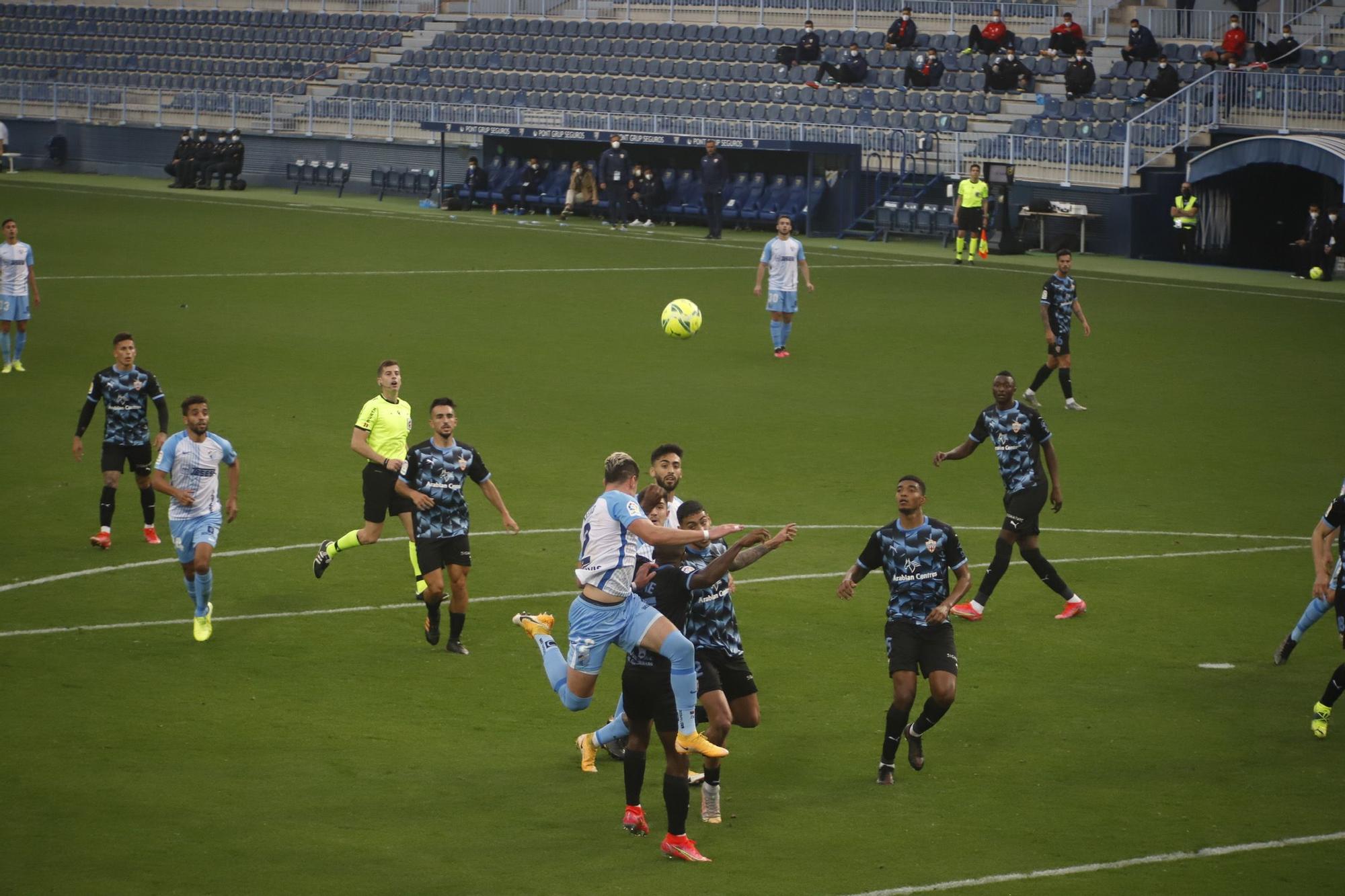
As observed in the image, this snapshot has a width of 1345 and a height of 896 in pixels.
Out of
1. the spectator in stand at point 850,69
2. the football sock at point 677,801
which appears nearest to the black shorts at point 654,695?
the football sock at point 677,801

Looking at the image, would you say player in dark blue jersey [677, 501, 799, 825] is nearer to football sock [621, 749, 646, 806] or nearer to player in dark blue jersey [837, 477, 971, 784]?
football sock [621, 749, 646, 806]

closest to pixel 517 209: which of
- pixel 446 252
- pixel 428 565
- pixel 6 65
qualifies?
pixel 446 252

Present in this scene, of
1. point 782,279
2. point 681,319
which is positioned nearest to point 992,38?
point 782,279

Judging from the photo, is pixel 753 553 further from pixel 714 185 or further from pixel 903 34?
pixel 903 34

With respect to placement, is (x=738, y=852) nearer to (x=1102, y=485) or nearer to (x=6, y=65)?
(x=1102, y=485)

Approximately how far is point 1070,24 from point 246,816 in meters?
42.4

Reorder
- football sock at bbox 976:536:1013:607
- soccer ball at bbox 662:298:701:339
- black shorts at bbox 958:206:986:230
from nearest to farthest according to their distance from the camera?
1. football sock at bbox 976:536:1013:607
2. soccer ball at bbox 662:298:701:339
3. black shorts at bbox 958:206:986:230

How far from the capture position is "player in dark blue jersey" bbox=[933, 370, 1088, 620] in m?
14.5

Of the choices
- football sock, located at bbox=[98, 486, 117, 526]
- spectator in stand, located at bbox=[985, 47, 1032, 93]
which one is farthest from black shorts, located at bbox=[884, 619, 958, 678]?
spectator in stand, located at bbox=[985, 47, 1032, 93]

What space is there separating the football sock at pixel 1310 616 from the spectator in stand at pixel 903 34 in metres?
40.1

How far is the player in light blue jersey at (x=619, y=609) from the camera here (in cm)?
970

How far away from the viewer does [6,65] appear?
70938 mm

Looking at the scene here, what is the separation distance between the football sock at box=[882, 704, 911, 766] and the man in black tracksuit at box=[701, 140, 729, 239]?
35300 millimetres

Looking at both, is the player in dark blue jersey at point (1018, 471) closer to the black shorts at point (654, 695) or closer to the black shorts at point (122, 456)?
the black shorts at point (654, 695)
